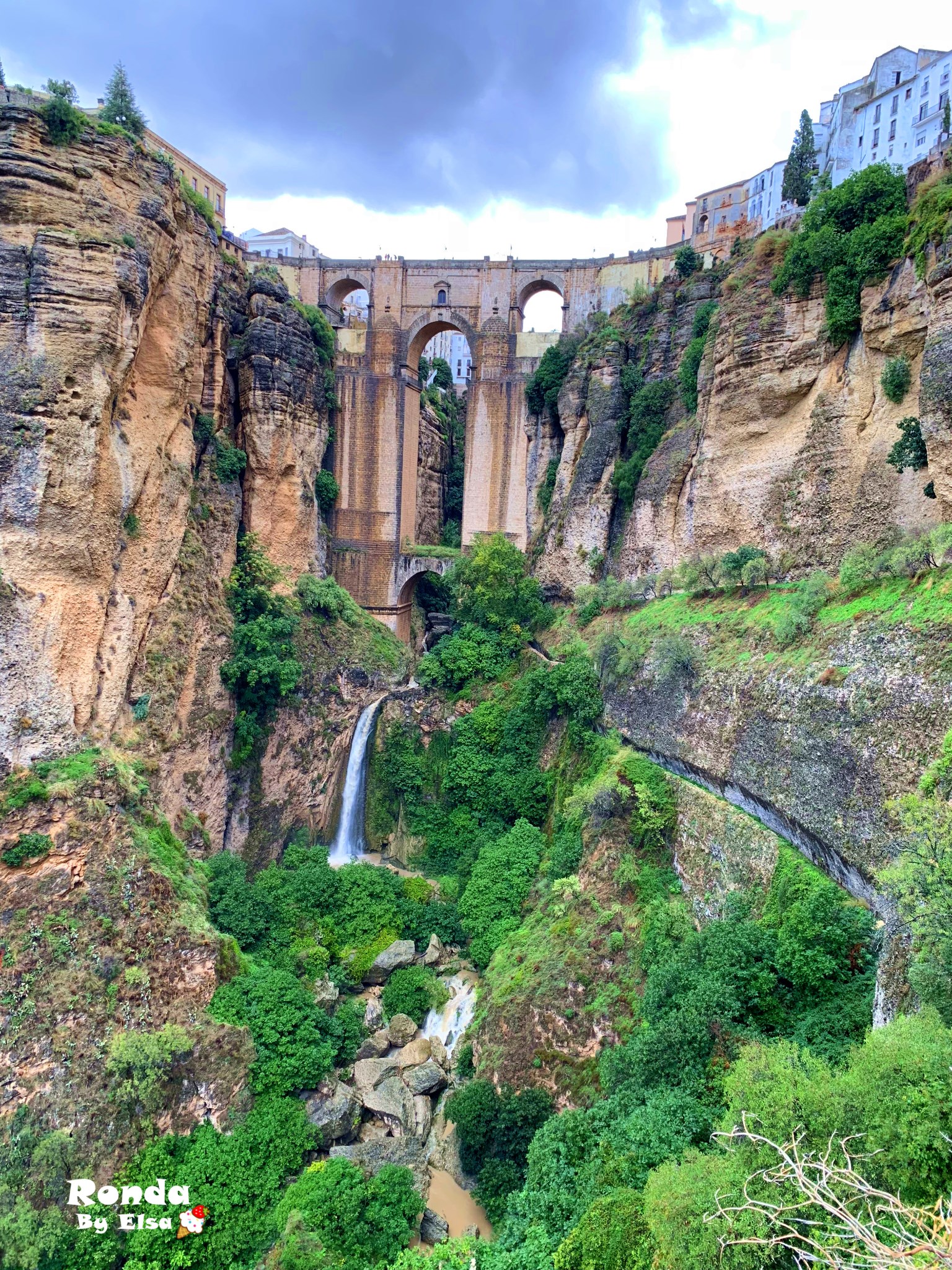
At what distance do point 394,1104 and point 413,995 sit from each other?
2765 millimetres

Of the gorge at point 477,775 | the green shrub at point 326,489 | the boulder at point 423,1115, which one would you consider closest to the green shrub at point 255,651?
the gorge at point 477,775

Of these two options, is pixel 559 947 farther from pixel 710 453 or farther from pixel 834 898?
pixel 710 453

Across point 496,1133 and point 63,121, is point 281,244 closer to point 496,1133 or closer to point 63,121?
point 63,121

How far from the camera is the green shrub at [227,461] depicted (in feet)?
79.2

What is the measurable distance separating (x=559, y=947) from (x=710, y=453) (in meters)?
14.0

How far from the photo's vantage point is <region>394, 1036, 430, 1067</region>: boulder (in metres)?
16.1

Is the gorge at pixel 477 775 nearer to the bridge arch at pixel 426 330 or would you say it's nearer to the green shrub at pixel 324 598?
the green shrub at pixel 324 598

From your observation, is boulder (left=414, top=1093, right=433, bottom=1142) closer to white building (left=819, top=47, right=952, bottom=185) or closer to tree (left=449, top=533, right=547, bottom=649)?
tree (left=449, top=533, right=547, bottom=649)

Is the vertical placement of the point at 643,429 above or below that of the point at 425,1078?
above

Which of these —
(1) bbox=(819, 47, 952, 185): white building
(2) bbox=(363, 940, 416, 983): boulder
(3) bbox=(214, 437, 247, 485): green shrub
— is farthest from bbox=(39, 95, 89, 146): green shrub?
(1) bbox=(819, 47, 952, 185): white building

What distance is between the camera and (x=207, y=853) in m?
21.3

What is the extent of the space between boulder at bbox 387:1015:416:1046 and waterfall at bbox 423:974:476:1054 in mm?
475

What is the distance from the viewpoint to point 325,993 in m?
17.4

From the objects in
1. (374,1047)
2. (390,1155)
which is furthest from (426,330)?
(390,1155)
